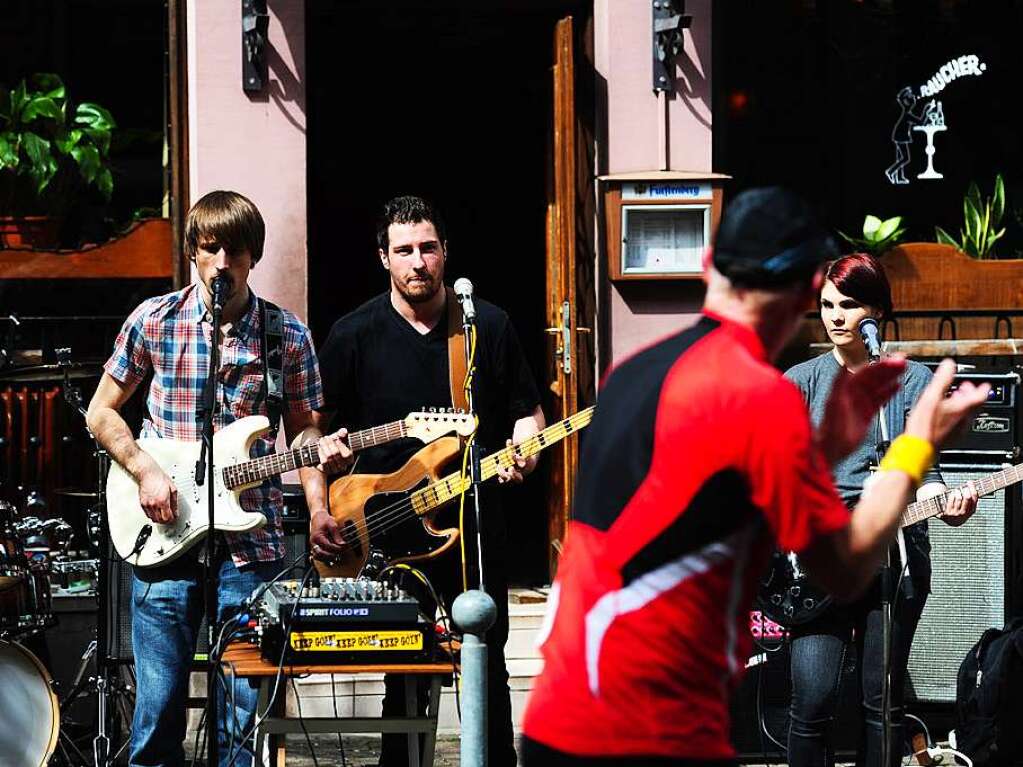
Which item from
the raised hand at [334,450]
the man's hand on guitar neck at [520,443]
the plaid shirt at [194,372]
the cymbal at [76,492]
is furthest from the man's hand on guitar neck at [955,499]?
the cymbal at [76,492]

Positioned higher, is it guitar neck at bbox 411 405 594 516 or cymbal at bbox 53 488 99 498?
guitar neck at bbox 411 405 594 516

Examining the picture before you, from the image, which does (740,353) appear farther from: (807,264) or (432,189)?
(432,189)

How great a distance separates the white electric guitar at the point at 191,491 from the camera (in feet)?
18.6

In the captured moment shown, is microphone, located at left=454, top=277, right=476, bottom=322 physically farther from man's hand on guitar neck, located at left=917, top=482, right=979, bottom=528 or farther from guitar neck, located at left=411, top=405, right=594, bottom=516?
man's hand on guitar neck, located at left=917, top=482, right=979, bottom=528

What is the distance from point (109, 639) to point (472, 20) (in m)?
4.69

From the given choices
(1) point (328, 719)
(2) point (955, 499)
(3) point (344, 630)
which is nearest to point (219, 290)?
(3) point (344, 630)

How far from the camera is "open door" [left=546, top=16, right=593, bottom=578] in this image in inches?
333

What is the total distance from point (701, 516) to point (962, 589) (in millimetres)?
4913

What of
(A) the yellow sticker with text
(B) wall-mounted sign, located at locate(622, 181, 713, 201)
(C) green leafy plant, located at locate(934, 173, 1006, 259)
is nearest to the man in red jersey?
(A) the yellow sticker with text

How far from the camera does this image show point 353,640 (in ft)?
17.7

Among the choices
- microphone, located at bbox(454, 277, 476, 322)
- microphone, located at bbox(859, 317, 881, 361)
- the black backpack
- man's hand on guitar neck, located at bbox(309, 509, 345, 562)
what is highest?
microphone, located at bbox(454, 277, 476, 322)

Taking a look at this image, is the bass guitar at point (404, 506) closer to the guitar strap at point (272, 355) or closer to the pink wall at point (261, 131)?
the guitar strap at point (272, 355)

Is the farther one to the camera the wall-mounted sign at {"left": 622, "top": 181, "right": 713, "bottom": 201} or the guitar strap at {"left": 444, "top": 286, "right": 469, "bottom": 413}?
the wall-mounted sign at {"left": 622, "top": 181, "right": 713, "bottom": 201}

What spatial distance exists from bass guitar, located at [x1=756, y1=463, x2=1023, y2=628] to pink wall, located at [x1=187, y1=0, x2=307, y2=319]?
3.18 meters
